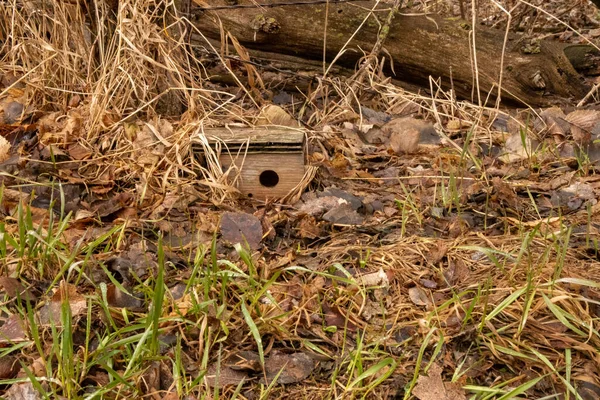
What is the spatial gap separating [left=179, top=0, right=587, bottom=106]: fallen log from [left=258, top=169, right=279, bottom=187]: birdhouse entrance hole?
62.0 inches

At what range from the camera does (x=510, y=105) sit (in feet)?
14.4

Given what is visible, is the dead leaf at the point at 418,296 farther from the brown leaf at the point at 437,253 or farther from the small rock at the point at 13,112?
the small rock at the point at 13,112

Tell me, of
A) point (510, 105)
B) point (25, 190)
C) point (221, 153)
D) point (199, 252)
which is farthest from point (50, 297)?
point (510, 105)

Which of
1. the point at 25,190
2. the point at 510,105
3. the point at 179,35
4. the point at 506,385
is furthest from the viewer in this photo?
the point at 510,105

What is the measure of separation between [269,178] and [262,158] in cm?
11

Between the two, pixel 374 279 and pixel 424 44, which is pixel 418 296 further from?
pixel 424 44

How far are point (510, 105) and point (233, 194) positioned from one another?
2.29 m

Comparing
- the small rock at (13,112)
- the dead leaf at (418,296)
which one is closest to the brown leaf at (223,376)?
the dead leaf at (418,296)

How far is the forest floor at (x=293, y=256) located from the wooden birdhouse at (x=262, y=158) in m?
0.07

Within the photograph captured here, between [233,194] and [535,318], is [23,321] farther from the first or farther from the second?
[535,318]

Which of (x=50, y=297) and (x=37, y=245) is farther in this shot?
(x=37, y=245)

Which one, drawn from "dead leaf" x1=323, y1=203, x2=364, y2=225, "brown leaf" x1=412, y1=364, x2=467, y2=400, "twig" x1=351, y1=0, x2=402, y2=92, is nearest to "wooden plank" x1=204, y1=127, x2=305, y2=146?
"dead leaf" x1=323, y1=203, x2=364, y2=225

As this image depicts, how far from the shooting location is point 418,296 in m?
2.22

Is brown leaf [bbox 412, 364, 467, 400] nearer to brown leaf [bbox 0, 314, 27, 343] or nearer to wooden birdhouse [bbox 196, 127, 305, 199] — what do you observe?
brown leaf [bbox 0, 314, 27, 343]
